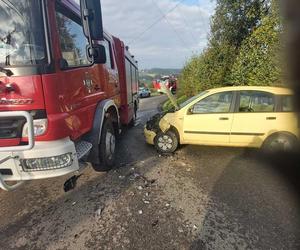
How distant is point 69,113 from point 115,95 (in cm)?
289

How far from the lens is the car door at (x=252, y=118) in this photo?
5.67m

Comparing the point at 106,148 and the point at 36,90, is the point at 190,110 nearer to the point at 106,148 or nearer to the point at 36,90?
the point at 106,148

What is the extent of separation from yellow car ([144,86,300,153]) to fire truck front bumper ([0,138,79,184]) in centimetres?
339

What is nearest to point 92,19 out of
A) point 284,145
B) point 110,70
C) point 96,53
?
point 96,53

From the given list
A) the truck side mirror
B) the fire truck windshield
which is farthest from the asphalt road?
the truck side mirror

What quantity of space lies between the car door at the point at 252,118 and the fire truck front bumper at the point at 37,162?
12.3 feet

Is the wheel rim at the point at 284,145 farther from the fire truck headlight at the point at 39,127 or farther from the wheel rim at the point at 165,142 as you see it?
the wheel rim at the point at 165,142

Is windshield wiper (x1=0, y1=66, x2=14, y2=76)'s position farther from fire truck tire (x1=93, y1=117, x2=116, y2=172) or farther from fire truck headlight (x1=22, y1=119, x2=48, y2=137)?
fire truck tire (x1=93, y1=117, x2=116, y2=172)

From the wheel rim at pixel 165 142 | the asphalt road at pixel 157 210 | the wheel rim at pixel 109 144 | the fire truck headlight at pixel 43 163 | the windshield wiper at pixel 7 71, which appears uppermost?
the windshield wiper at pixel 7 71

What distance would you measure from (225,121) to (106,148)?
254cm

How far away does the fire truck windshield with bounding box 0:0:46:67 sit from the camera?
3.13 metres

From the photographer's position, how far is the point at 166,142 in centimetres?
638

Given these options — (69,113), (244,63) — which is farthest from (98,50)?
(244,63)

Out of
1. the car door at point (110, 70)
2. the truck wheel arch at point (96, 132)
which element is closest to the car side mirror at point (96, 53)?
the truck wheel arch at point (96, 132)
